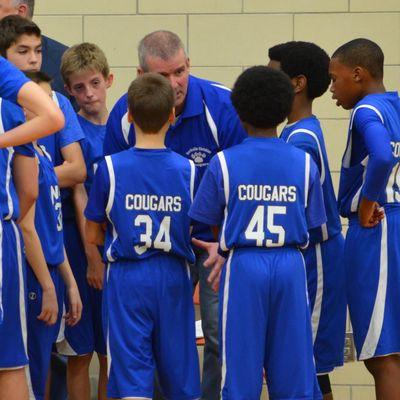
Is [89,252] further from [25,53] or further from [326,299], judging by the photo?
[326,299]

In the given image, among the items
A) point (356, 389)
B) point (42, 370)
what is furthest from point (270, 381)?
point (356, 389)

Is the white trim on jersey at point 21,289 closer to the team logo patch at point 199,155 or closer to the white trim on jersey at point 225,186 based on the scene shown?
the white trim on jersey at point 225,186

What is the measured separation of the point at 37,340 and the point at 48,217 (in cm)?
52

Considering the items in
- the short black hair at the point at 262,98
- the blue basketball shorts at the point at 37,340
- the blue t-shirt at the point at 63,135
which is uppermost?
the short black hair at the point at 262,98

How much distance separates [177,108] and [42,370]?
4.19 ft

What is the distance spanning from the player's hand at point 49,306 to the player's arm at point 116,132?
0.72 m

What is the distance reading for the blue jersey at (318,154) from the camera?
492 centimetres

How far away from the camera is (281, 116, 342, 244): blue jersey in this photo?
492 cm

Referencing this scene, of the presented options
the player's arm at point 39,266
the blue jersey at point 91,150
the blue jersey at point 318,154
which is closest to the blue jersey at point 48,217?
the player's arm at point 39,266

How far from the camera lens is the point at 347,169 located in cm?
505

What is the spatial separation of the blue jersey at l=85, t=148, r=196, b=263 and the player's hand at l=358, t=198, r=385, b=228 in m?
0.82

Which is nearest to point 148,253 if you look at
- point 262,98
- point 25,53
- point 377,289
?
point 262,98

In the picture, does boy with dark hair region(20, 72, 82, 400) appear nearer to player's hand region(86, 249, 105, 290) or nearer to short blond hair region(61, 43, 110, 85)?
player's hand region(86, 249, 105, 290)

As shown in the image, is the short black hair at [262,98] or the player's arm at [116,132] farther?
the player's arm at [116,132]
